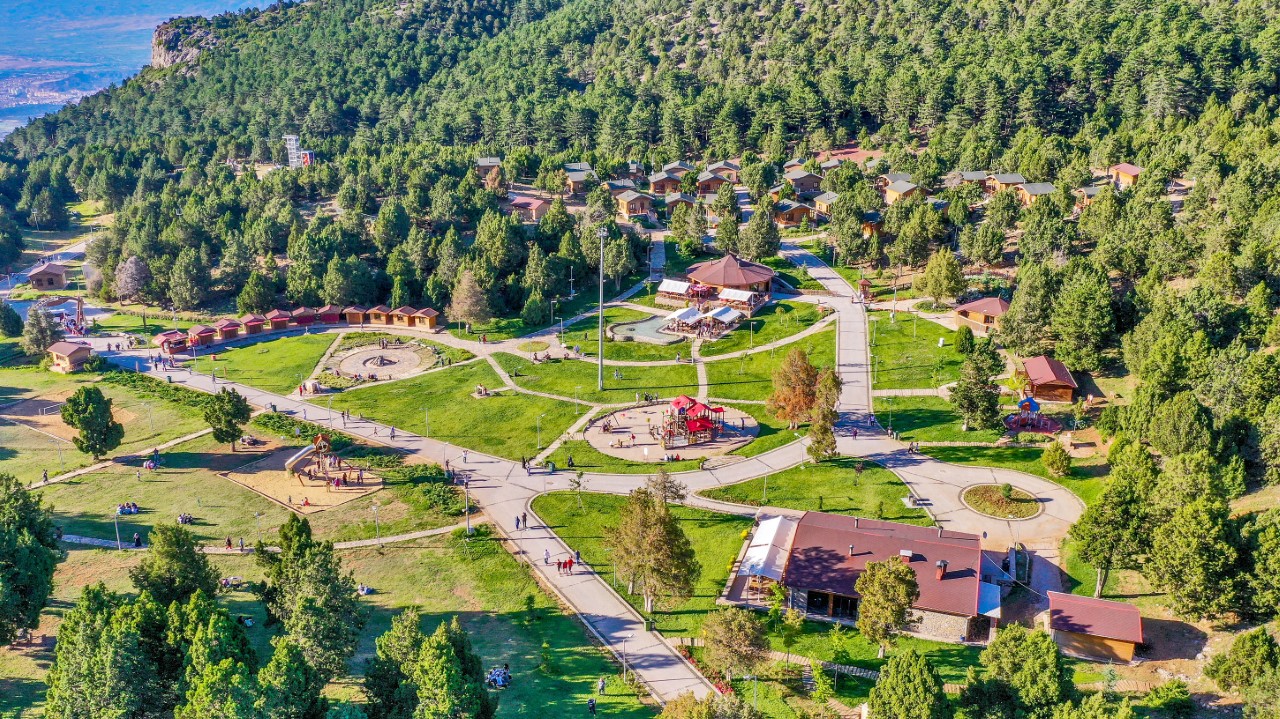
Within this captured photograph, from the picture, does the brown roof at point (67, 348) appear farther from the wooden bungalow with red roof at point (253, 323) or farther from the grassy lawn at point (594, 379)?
the grassy lawn at point (594, 379)

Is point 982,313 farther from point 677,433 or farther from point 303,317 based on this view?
point 303,317

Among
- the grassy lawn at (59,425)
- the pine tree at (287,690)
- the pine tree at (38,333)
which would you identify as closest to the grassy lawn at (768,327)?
the grassy lawn at (59,425)

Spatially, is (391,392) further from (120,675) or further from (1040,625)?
(1040,625)

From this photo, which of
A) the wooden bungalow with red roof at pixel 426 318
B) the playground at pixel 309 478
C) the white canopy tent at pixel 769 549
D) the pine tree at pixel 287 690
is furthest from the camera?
the wooden bungalow with red roof at pixel 426 318

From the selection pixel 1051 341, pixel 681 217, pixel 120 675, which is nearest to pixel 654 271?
pixel 681 217

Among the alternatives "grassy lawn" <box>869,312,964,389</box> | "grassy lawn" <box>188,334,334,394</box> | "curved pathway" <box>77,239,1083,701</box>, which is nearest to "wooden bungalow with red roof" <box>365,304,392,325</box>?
"grassy lawn" <box>188,334,334,394</box>

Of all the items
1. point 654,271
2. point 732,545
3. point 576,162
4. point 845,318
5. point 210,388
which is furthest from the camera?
point 576,162
